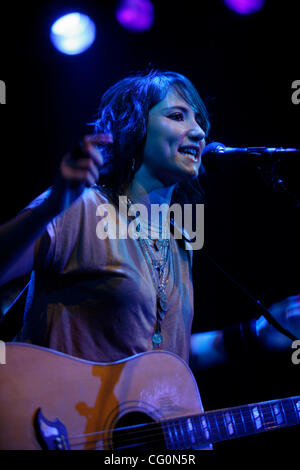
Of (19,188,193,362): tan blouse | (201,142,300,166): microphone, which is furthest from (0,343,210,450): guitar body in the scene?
(201,142,300,166): microphone

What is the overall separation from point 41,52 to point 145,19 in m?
0.93

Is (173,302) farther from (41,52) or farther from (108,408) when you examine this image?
(41,52)

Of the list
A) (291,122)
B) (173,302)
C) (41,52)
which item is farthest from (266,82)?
(173,302)

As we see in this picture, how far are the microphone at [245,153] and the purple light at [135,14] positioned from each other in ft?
5.56

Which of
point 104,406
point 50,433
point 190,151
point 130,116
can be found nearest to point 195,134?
point 190,151

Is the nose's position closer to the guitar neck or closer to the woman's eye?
the woman's eye

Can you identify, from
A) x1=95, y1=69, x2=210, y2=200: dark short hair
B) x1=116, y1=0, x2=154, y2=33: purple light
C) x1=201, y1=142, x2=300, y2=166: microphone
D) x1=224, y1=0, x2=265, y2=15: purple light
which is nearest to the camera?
x1=201, y1=142, x2=300, y2=166: microphone

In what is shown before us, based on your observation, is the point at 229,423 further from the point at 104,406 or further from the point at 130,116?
the point at 130,116

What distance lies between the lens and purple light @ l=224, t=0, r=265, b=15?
3104mm

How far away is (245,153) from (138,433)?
A: 50.4 inches

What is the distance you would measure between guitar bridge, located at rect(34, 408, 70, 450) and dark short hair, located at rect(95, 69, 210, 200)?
4.15 feet

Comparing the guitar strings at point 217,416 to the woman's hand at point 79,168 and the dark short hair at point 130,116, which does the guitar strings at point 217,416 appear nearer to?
the woman's hand at point 79,168

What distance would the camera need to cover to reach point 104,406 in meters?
1.39

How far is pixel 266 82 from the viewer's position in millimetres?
3268
